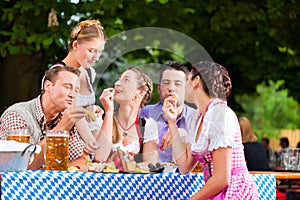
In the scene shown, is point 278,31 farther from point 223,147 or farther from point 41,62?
point 223,147

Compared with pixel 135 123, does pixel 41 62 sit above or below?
above

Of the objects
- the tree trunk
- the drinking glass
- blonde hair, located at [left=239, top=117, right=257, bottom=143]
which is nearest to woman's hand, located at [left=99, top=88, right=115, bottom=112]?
the drinking glass

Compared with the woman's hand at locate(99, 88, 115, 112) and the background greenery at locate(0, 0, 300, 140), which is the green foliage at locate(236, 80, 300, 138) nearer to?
the background greenery at locate(0, 0, 300, 140)

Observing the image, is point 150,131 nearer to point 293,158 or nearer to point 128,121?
point 128,121

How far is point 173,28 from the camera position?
11.1 m

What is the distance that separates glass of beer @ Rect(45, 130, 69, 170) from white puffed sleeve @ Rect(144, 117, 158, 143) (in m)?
0.60

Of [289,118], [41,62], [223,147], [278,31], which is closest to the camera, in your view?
[223,147]

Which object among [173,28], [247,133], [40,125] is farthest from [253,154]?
[40,125]

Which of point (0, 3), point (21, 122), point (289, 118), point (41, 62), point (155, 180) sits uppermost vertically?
point (289, 118)

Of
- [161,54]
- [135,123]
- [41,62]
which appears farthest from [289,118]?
[135,123]

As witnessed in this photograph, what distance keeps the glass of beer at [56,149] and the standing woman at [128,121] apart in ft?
0.93

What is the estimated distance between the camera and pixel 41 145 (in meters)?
3.93

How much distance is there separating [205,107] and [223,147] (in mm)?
302

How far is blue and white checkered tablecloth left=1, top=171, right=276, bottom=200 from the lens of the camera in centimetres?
351
